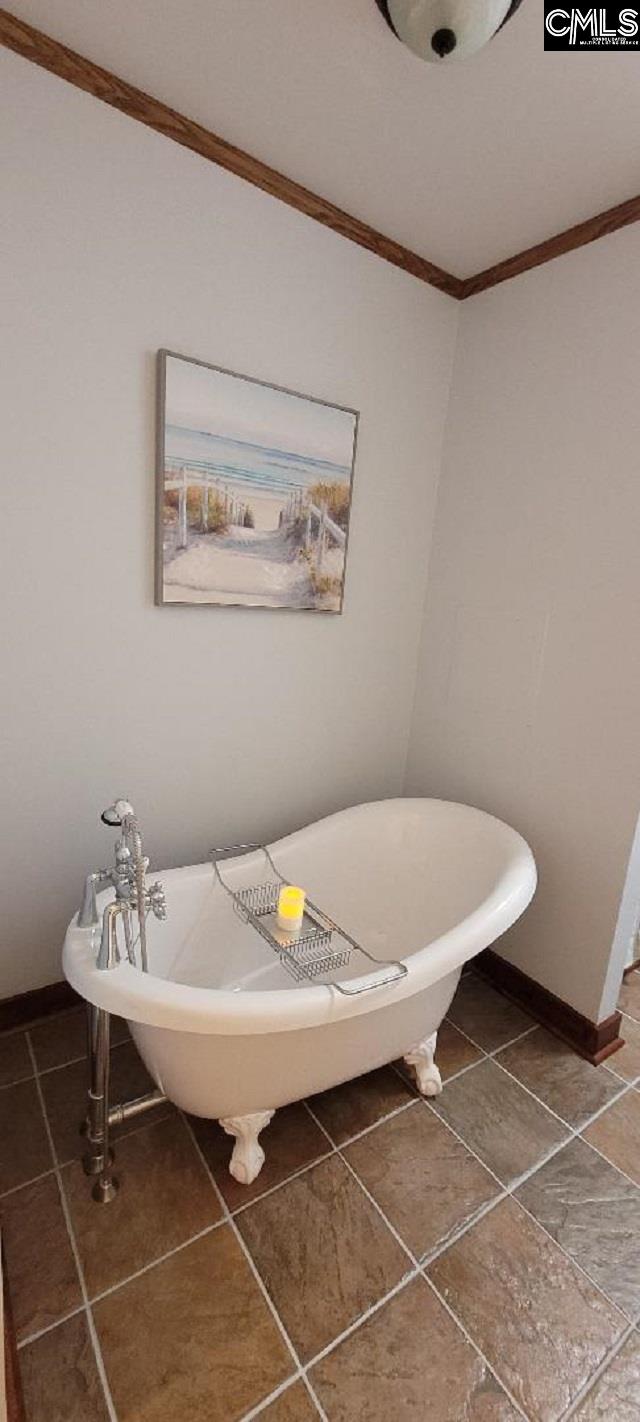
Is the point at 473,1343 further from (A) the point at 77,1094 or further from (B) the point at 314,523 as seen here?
(B) the point at 314,523

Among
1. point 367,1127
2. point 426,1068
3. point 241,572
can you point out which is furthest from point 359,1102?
point 241,572

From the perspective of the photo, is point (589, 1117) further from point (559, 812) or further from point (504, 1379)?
point (559, 812)

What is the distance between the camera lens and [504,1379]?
3.03 ft

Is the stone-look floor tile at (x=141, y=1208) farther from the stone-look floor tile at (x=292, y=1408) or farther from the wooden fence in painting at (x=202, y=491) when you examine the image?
the wooden fence in painting at (x=202, y=491)

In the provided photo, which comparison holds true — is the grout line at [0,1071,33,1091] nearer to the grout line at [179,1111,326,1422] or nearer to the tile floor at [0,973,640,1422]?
the tile floor at [0,973,640,1422]

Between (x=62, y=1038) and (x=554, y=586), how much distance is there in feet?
6.20

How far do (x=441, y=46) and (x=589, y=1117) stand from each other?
7.55 ft

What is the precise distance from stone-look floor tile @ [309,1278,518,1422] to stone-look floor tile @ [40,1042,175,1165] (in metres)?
0.60

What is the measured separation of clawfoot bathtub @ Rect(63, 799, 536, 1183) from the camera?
3.23 feet

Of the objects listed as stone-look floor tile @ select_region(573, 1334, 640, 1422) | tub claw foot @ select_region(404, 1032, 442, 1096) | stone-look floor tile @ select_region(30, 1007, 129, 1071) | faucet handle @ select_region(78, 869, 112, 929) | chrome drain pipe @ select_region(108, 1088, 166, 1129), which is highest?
faucet handle @ select_region(78, 869, 112, 929)

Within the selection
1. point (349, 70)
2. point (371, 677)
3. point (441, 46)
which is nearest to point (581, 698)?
point (371, 677)

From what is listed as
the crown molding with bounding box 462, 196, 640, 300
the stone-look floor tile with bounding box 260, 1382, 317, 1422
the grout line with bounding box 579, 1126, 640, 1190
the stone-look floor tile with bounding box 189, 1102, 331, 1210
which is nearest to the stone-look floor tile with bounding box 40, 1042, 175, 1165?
the stone-look floor tile with bounding box 189, 1102, 331, 1210

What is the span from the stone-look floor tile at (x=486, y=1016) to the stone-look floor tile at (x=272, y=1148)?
58 cm

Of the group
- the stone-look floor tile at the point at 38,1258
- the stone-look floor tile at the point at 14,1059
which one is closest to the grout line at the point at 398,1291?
the stone-look floor tile at the point at 38,1258
